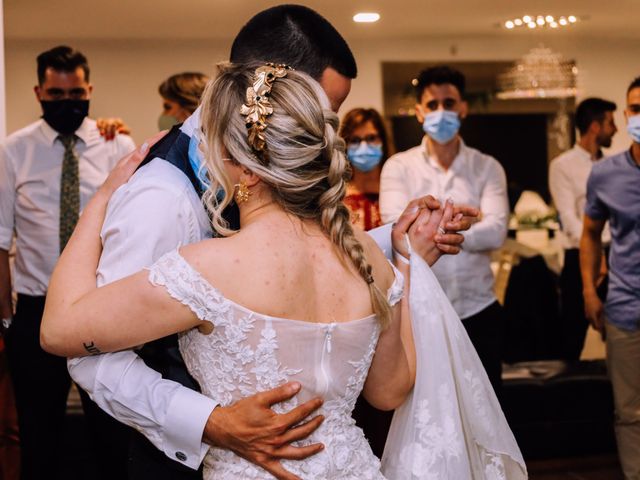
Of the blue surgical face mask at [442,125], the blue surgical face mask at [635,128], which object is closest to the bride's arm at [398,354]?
the blue surgical face mask at [635,128]

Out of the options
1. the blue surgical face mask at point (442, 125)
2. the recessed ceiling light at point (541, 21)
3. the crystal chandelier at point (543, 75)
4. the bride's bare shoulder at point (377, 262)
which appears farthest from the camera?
the crystal chandelier at point (543, 75)

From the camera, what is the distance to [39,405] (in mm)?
3551

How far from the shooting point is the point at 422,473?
1917mm

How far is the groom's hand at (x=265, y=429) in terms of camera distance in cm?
156

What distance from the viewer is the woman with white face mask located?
4293 mm

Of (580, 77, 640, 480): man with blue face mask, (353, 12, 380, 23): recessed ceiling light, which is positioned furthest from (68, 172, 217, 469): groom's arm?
(353, 12, 380, 23): recessed ceiling light

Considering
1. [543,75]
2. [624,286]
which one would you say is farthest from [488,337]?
[543,75]

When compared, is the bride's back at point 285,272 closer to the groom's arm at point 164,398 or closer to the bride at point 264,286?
the bride at point 264,286

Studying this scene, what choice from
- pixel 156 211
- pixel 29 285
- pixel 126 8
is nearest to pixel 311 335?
pixel 156 211

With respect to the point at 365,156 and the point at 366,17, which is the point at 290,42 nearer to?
the point at 365,156

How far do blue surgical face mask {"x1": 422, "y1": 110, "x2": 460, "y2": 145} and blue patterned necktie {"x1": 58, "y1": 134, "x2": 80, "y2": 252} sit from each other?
1557mm

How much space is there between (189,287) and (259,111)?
0.32 m

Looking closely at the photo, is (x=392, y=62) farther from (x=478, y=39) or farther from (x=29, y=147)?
(x=29, y=147)

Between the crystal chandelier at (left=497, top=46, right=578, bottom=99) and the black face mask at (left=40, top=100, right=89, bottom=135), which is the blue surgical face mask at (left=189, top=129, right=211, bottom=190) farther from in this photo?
the crystal chandelier at (left=497, top=46, right=578, bottom=99)
